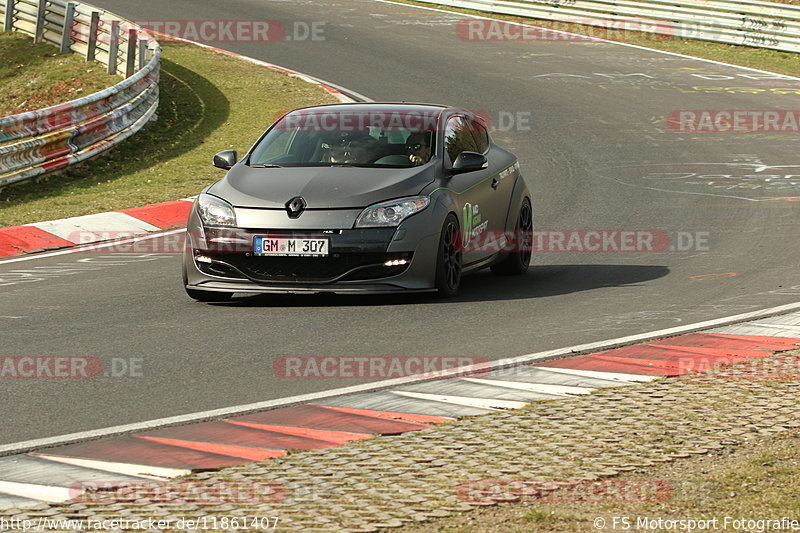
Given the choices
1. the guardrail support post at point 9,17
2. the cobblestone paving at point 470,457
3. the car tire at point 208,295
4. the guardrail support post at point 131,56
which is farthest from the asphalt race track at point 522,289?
the guardrail support post at point 9,17

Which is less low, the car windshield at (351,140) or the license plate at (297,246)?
the car windshield at (351,140)

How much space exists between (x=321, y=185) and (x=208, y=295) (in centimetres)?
129

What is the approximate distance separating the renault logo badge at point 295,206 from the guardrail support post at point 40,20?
66.7ft

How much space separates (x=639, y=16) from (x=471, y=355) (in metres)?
27.6

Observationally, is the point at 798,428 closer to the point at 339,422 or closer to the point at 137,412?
the point at 339,422

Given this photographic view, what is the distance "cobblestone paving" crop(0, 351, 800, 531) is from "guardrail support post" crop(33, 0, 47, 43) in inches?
938

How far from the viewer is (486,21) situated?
120ft

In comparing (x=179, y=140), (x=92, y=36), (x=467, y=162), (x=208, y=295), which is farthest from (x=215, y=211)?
(x=92, y=36)

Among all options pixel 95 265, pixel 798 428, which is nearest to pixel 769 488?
pixel 798 428

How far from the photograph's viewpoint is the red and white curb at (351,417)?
608cm

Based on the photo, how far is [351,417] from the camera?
23.6 ft

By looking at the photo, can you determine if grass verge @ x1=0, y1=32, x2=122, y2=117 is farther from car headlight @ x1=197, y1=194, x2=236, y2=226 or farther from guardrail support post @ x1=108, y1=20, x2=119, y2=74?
car headlight @ x1=197, y1=194, x2=236, y2=226

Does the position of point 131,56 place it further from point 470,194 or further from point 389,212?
point 389,212

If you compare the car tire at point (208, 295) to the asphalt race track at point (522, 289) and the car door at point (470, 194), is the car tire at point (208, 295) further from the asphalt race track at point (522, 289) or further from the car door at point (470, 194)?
the car door at point (470, 194)
